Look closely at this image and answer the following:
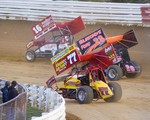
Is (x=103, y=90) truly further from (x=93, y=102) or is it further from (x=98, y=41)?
(x=98, y=41)

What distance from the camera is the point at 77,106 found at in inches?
685

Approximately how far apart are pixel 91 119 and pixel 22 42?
56.4 feet

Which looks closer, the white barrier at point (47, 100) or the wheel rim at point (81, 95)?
the white barrier at point (47, 100)

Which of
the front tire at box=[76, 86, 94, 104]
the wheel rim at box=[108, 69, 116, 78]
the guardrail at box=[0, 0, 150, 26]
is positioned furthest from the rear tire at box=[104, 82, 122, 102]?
the guardrail at box=[0, 0, 150, 26]

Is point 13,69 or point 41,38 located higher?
point 41,38

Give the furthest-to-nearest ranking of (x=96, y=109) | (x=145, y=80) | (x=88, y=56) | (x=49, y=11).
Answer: (x=49, y=11) → (x=145, y=80) → (x=88, y=56) → (x=96, y=109)

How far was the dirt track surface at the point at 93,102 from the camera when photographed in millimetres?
16406

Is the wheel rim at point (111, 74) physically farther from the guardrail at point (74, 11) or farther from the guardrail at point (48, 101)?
the guardrail at point (74, 11)

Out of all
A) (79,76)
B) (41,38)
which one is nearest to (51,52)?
(41,38)

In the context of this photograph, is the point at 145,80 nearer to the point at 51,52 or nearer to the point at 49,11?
the point at 51,52

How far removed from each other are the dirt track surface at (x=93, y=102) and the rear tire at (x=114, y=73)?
30 centimetres

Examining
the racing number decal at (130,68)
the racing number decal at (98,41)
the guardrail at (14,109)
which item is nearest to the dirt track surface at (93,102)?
the racing number decal at (130,68)

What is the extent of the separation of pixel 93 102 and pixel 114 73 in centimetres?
429

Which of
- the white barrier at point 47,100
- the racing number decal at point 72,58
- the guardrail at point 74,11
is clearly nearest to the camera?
the white barrier at point 47,100
